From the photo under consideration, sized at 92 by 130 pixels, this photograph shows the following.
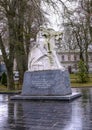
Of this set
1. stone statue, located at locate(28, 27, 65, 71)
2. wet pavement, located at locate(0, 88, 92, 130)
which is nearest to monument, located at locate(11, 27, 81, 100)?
stone statue, located at locate(28, 27, 65, 71)

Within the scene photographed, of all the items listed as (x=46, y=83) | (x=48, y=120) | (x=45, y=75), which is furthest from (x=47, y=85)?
(x=48, y=120)

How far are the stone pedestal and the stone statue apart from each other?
45 centimetres

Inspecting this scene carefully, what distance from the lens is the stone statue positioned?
1359cm

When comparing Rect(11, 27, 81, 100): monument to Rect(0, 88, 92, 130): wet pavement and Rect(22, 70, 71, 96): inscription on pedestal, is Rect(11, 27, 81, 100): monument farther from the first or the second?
Rect(0, 88, 92, 130): wet pavement

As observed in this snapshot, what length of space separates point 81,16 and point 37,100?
2163 cm

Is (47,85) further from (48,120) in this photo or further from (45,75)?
(48,120)

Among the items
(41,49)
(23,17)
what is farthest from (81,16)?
(41,49)

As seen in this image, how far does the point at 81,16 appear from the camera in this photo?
108ft

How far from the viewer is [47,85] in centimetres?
1302

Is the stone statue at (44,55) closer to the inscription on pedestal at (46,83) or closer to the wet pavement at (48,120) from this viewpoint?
the inscription on pedestal at (46,83)

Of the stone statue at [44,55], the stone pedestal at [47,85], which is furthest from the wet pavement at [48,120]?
the stone statue at [44,55]

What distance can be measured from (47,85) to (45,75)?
45 centimetres

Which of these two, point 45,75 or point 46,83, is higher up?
point 45,75

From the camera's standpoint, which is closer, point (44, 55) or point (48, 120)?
point (48, 120)
